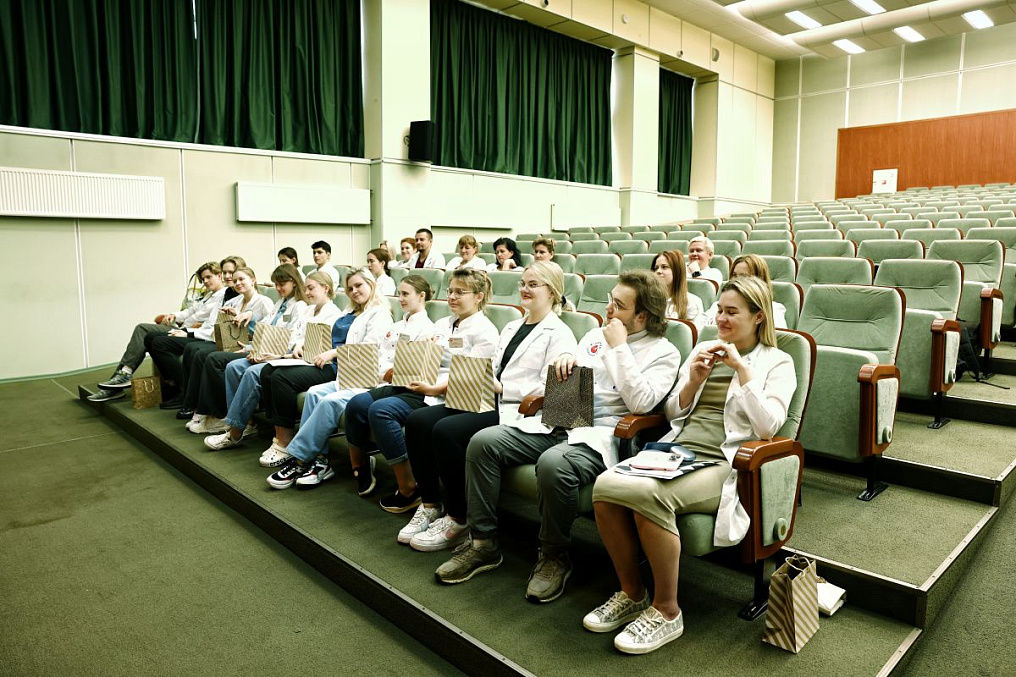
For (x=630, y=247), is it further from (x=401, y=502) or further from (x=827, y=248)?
(x=401, y=502)

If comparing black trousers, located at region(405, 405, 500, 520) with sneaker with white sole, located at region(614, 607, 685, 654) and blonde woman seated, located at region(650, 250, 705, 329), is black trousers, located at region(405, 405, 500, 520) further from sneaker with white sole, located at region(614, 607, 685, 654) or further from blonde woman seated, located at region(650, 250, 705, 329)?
blonde woman seated, located at region(650, 250, 705, 329)

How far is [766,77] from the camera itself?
41.4 feet

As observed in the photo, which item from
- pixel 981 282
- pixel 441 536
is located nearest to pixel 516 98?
pixel 981 282

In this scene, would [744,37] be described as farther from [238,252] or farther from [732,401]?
[732,401]

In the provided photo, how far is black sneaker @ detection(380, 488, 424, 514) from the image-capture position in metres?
2.54

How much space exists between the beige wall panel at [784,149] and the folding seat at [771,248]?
895 cm

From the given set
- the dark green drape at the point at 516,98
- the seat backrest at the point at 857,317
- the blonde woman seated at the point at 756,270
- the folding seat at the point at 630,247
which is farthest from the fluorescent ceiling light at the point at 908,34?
the blonde woman seated at the point at 756,270

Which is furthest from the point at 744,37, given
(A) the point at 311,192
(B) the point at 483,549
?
(B) the point at 483,549

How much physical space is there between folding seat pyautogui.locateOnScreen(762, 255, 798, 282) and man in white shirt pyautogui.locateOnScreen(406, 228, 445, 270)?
9.76 feet

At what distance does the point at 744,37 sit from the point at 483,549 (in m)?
11.7

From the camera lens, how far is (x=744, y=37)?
11398 millimetres

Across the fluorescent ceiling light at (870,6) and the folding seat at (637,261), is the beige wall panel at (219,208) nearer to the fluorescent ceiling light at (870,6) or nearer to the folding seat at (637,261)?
the folding seat at (637,261)

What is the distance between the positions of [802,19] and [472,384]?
9990 millimetres

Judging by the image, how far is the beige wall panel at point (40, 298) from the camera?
5.34m
